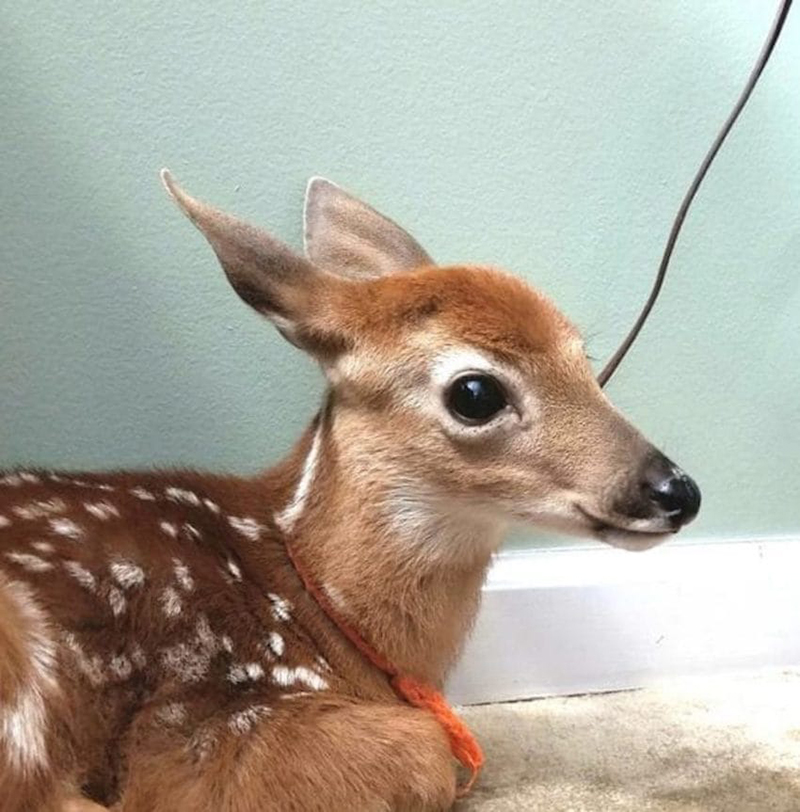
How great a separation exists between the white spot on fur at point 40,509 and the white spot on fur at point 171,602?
0.14 metres

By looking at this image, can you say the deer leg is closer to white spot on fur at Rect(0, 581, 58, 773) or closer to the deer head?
white spot on fur at Rect(0, 581, 58, 773)

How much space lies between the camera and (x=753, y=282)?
163cm

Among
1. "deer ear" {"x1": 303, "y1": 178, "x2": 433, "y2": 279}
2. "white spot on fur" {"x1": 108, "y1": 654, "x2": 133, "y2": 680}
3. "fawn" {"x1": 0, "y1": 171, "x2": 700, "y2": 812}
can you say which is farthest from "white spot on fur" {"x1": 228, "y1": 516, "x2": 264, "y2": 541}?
"deer ear" {"x1": 303, "y1": 178, "x2": 433, "y2": 279}

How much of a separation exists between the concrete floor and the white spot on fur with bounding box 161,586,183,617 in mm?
460

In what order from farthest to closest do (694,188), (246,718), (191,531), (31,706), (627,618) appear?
1. (627,618)
2. (694,188)
3. (191,531)
4. (246,718)
5. (31,706)

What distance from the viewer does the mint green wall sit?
1.38 meters

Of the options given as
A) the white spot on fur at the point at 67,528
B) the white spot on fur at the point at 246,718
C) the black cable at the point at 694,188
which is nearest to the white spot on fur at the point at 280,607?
the white spot on fur at the point at 246,718

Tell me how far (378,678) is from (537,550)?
490 millimetres

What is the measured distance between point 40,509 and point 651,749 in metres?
0.86

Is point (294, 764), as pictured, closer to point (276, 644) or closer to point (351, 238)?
point (276, 644)

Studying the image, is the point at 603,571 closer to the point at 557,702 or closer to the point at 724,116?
the point at 557,702

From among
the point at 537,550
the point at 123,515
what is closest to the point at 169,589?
the point at 123,515

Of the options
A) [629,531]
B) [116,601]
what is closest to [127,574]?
[116,601]

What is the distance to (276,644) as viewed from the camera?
1131 millimetres
